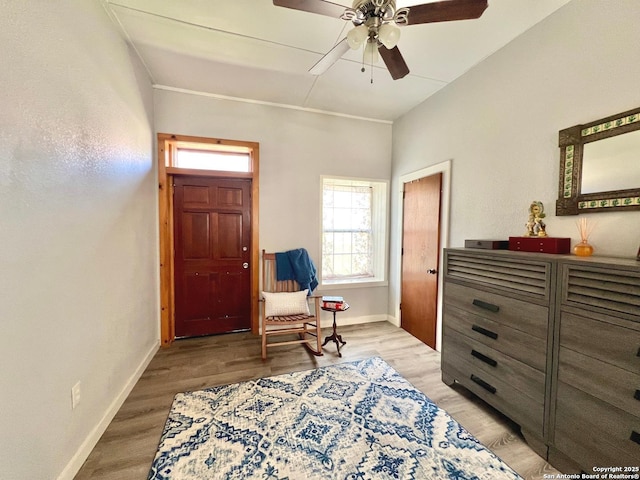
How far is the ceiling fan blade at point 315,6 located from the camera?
4.33 ft

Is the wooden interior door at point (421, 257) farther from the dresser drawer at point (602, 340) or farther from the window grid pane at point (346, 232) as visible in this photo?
the dresser drawer at point (602, 340)

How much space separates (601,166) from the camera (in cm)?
155

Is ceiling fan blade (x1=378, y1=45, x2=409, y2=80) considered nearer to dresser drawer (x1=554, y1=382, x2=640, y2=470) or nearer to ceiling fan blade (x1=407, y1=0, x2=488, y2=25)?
ceiling fan blade (x1=407, y1=0, x2=488, y2=25)

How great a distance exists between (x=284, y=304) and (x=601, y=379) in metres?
2.34

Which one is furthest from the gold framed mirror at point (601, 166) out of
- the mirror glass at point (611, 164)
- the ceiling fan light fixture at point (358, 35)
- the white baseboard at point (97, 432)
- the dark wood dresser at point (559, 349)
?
the white baseboard at point (97, 432)

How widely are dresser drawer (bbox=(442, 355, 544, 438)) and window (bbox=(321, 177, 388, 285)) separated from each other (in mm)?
1728

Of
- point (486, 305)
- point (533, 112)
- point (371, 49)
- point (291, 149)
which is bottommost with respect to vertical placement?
point (486, 305)

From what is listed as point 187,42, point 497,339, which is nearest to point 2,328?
point 187,42

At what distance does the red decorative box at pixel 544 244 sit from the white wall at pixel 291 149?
2136 millimetres

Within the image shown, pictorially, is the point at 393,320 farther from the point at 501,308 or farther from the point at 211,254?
the point at 211,254

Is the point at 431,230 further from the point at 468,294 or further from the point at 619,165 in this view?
the point at 619,165

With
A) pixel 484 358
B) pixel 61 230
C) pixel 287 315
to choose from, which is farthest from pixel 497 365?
pixel 61 230

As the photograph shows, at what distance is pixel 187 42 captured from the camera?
211 centimetres

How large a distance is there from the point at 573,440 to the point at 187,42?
12.3 feet
